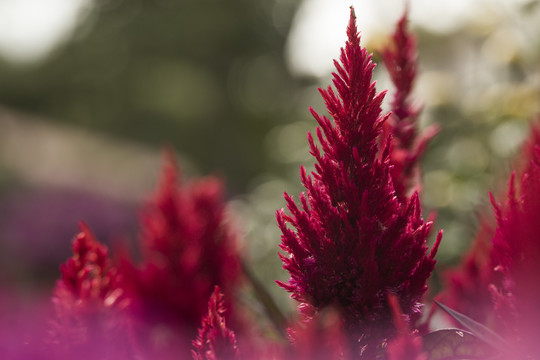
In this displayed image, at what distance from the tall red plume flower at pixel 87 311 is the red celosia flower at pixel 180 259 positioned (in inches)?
9.4

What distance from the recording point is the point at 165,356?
70cm

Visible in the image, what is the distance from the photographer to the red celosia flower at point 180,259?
0.83 m

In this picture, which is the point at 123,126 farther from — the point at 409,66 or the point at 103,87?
the point at 409,66

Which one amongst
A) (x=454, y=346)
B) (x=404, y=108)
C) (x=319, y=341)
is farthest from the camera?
(x=404, y=108)

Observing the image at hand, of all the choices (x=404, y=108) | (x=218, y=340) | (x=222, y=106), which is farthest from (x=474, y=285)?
(x=222, y=106)

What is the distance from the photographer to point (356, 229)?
476mm

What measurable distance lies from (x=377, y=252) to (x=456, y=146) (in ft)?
5.20

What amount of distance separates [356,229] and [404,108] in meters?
0.25

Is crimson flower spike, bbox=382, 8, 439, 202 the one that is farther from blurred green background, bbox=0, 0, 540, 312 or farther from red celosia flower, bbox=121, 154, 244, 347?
red celosia flower, bbox=121, 154, 244, 347

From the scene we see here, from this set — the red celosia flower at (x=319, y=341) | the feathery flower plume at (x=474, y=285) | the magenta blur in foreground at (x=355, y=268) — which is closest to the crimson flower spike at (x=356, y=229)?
the magenta blur in foreground at (x=355, y=268)

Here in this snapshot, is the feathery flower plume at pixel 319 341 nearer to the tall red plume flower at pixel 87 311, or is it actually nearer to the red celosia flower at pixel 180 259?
the tall red plume flower at pixel 87 311

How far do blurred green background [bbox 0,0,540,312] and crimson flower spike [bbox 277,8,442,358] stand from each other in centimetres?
10

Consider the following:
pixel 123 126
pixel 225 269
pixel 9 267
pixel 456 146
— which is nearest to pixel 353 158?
pixel 225 269

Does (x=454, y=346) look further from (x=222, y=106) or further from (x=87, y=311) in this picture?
(x=222, y=106)
